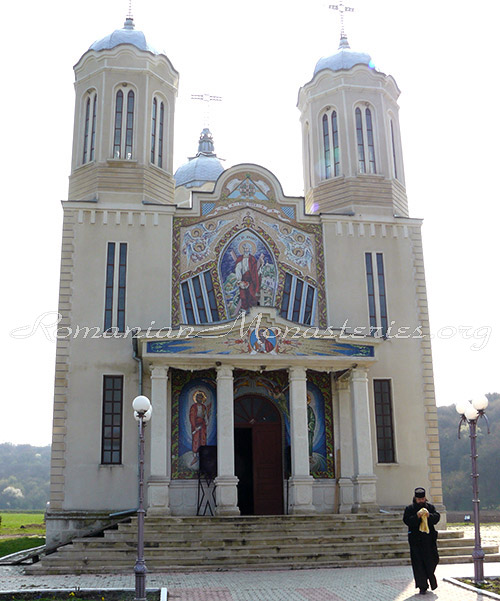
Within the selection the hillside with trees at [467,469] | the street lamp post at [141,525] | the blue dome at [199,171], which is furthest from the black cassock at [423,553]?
the hillside with trees at [467,469]

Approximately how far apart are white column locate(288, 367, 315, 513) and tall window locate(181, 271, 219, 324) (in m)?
3.31

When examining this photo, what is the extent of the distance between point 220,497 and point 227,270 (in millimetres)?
6845

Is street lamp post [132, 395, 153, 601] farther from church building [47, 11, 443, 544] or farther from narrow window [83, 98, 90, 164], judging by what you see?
narrow window [83, 98, 90, 164]

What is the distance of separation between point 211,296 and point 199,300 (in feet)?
1.25

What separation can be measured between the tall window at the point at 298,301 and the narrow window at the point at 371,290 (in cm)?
178

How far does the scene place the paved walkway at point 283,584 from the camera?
11.2 meters

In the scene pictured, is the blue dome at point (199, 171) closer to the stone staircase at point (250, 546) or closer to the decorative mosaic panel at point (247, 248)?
the decorative mosaic panel at point (247, 248)

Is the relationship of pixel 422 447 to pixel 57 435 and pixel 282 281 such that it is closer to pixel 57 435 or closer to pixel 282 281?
pixel 282 281

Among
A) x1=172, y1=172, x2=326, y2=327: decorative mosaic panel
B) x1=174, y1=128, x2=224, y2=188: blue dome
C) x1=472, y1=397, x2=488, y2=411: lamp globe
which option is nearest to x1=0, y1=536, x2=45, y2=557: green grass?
x1=172, y1=172, x2=326, y2=327: decorative mosaic panel

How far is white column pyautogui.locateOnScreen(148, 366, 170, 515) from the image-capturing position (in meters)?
17.2

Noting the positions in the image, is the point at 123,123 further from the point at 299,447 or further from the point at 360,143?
the point at 299,447

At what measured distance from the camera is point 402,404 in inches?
811

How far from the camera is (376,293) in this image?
21562 mm

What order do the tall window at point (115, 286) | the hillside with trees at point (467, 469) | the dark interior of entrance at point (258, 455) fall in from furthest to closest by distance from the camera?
the hillside with trees at point (467, 469) → the tall window at point (115, 286) → the dark interior of entrance at point (258, 455)
